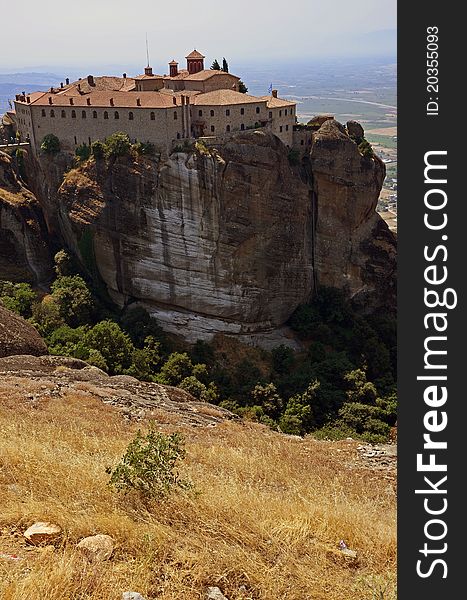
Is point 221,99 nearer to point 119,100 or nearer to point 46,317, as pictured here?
point 119,100

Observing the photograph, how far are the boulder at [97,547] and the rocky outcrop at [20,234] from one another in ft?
109

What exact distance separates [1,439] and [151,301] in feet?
88.4

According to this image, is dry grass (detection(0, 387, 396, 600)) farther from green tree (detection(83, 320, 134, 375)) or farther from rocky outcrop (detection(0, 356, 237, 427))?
green tree (detection(83, 320, 134, 375))

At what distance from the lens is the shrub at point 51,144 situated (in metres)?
36.6

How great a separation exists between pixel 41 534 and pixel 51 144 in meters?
34.5

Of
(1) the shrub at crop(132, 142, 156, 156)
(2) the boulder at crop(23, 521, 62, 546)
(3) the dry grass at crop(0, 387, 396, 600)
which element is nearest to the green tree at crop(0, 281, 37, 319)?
(1) the shrub at crop(132, 142, 156, 156)

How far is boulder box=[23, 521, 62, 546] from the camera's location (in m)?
5.93

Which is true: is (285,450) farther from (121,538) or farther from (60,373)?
(60,373)

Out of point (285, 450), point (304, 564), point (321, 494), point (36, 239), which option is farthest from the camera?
point (36, 239)

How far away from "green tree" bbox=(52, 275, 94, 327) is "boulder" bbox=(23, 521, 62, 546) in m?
28.2

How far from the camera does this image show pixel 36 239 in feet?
125

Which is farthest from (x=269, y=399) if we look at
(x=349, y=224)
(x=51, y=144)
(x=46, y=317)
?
(x=51, y=144)

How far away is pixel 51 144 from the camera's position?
36594mm

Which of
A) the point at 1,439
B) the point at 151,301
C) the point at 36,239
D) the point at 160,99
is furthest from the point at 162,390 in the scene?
the point at 36,239
